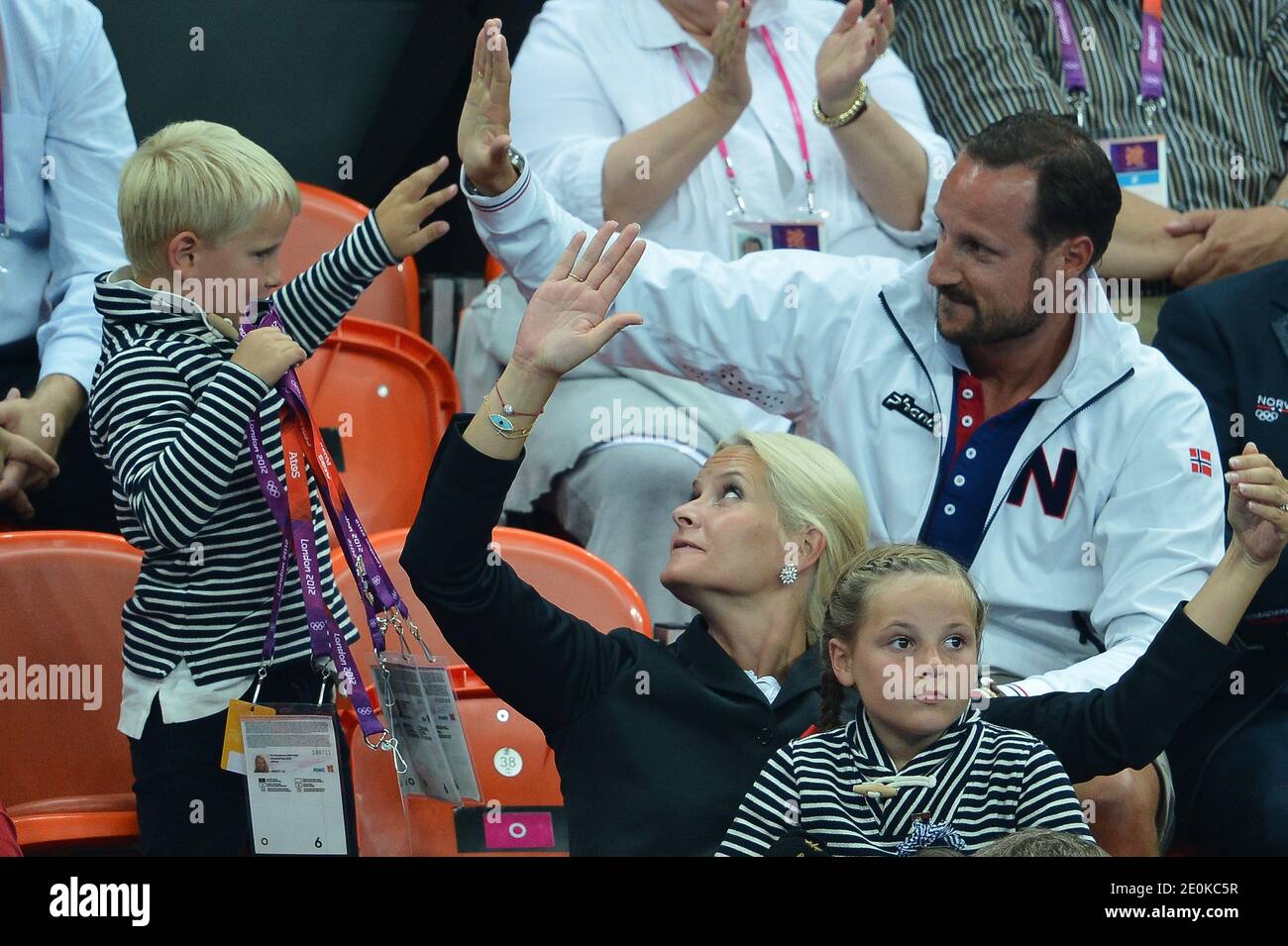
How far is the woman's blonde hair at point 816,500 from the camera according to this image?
2.06 m

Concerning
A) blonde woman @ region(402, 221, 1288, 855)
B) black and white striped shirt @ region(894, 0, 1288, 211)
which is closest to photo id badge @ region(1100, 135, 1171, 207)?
black and white striped shirt @ region(894, 0, 1288, 211)

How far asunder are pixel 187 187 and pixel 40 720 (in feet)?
2.30

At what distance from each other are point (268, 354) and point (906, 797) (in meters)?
0.82

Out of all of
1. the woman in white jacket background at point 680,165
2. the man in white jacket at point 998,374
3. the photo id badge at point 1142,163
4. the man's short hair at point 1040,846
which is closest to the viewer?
the man's short hair at point 1040,846

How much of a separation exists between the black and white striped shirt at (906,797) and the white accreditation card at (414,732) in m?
0.34

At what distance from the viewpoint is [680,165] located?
277 centimetres

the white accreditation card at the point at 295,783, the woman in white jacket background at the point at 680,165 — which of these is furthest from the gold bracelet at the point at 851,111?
the white accreditation card at the point at 295,783

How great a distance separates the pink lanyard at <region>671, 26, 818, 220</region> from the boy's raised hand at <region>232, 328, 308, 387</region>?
1.16 metres

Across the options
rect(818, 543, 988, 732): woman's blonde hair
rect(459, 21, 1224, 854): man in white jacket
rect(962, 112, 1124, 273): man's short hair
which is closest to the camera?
rect(818, 543, 988, 732): woman's blonde hair

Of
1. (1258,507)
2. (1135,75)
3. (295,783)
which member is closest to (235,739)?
(295,783)

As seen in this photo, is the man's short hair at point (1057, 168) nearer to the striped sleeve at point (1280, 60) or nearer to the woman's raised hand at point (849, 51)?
the woman's raised hand at point (849, 51)

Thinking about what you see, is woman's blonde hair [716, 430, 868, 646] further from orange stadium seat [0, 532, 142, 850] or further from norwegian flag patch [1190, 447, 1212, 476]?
orange stadium seat [0, 532, 142, 850]

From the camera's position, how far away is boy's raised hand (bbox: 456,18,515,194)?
7.05ft
